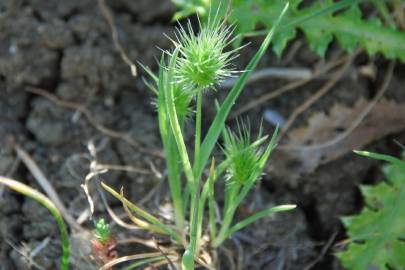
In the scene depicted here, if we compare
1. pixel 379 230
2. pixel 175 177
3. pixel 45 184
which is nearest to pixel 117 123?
pixel 45 184

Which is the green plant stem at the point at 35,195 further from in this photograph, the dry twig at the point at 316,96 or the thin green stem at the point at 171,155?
the dry twig at the point at 316,96

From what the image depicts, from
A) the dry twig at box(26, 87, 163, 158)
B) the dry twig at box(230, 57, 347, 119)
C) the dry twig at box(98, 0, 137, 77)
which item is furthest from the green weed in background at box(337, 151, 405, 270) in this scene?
the dry twig at box(98, 0, 137, 77)

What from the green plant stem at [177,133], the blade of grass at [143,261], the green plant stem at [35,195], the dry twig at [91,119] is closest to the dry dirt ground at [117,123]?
the dry twig at [91,119]

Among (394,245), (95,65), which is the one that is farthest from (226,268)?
(95,65)

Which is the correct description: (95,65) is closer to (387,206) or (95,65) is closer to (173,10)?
(173,10)

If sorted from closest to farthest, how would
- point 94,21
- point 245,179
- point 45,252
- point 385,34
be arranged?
point 245,179 → point 45,252 → point 385,34 → point 94,21

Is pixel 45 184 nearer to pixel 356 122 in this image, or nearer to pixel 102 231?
pixel 102 231

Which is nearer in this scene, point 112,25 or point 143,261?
point 143,261
